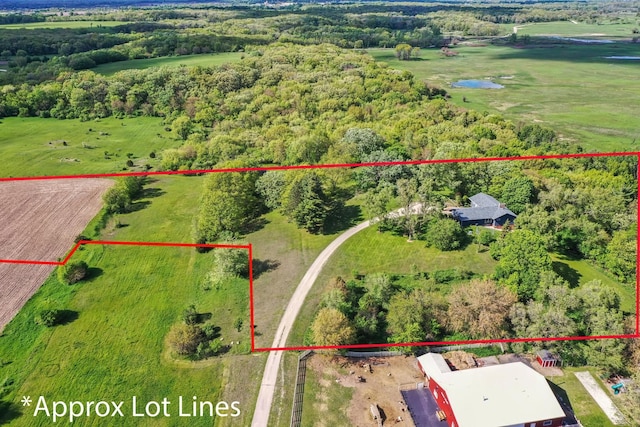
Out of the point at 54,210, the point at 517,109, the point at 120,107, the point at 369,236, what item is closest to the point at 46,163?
the point at 54,210

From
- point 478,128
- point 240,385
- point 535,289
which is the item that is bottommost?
point 240,385

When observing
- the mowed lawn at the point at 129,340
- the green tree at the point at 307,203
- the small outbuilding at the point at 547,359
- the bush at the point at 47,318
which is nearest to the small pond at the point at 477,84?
the green tree at the point at 307,203

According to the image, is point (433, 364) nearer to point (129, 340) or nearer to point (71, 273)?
point (129, 340)

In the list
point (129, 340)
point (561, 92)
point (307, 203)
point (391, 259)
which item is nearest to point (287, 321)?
point (129, 340)

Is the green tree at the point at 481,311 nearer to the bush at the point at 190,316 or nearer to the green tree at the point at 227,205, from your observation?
the bush at the point at 190,316

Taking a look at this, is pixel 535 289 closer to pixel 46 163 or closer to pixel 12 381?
pixel 12 381
